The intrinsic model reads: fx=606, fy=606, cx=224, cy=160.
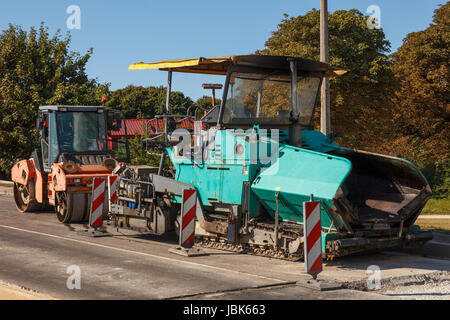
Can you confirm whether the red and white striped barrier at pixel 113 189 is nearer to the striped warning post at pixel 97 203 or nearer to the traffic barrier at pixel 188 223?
the striped warning post at pixel 97 203

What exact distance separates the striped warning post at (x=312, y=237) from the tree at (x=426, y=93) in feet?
75.4

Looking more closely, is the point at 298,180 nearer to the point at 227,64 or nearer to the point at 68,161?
the point at 227,64

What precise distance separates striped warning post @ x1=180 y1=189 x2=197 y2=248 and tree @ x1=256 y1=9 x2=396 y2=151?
43.8 ft

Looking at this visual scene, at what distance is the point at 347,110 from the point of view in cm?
2402

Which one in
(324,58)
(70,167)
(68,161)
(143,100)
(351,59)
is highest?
(143,100)

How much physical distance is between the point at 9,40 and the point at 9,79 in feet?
6.23

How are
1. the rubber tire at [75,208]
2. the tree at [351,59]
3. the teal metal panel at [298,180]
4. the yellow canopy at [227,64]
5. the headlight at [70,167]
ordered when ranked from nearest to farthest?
the teal metal panel at [298,180]
the yellow canopy at [227,64]
the rubber tire at [75,208]
the headlight at [70,167]
the tree at [351,59]

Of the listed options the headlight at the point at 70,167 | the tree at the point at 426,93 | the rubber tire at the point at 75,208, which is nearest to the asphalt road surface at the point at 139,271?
the rubber tire at the point at 75,208

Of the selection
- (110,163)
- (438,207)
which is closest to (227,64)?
(110,163)

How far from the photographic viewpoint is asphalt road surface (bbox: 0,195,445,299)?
7.76 m

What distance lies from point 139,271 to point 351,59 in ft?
55.1

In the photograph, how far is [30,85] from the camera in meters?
26.2

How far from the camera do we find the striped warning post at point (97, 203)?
13.0 metres
